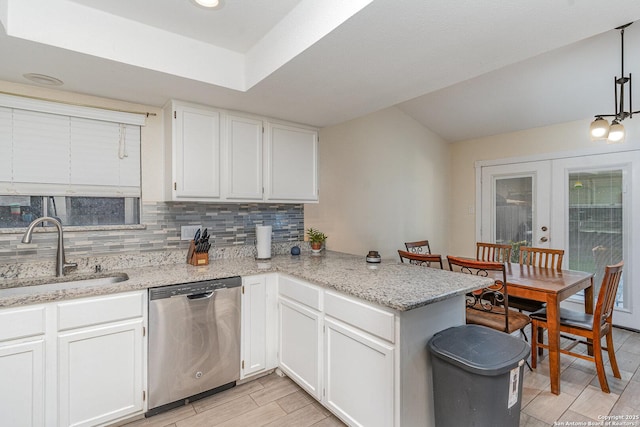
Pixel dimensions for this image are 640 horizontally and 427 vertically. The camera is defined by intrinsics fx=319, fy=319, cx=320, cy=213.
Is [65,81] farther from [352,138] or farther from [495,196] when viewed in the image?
[495,196]

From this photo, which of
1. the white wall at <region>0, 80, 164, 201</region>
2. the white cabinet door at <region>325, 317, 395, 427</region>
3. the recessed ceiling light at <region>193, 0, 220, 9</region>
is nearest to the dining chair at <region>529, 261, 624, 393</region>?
the white cabinet door at <region>325, 317, 395, 427</region>

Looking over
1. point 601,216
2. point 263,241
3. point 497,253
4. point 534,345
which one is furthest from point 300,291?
point 601,216

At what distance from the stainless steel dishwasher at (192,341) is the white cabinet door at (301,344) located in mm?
340

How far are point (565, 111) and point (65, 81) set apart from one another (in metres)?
4.64

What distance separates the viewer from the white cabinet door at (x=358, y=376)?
158 cm

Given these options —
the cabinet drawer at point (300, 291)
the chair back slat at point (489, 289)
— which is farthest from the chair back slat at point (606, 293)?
the cabinet drawer at point (300, 291)

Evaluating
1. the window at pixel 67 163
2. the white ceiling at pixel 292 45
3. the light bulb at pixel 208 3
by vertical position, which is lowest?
the window at pixel 67 163

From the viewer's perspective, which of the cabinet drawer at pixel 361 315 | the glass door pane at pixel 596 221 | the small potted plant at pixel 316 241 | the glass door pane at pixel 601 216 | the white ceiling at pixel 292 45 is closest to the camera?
the white ceiling at pixel 292 45

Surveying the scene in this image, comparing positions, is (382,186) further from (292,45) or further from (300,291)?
(292,45)

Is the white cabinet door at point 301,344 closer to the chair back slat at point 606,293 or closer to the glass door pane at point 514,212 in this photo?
the chair back slat at point 606,293

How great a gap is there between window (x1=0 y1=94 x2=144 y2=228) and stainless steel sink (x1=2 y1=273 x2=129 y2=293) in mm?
408

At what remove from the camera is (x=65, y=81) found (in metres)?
2.07

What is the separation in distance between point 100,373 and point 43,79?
1852 millimetres

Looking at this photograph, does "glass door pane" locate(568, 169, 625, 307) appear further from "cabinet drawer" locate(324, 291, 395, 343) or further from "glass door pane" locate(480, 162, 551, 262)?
"cabinet drawer" locate(324, 291, 395, 343)
